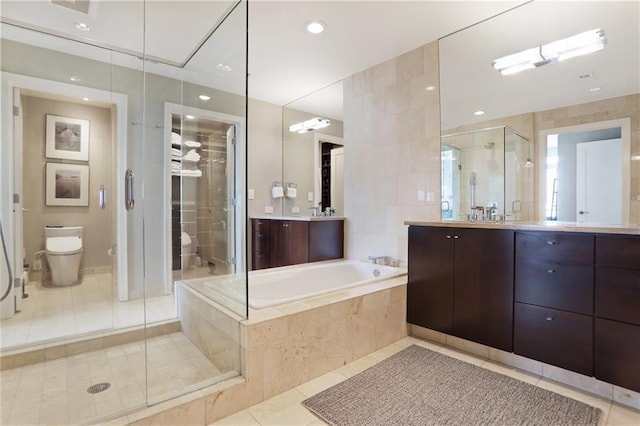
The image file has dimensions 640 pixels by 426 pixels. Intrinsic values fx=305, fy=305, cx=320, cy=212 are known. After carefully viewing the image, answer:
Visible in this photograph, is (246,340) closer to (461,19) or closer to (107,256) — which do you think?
(107,256)

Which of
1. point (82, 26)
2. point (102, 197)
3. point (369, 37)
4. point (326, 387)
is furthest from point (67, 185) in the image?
point (369, 37)

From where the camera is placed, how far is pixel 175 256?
3242 mm

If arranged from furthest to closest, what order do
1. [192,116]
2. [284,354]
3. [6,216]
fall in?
[192,116] < [6,216] < [284,354]

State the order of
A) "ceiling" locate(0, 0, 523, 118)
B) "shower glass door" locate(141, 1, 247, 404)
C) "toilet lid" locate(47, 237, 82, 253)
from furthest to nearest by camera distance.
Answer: "toilet lid" locate(47, 237, 82, 253), "ceiling" locate(0, 0, 523, 118), "shower glass door" locate(141, 1, 247, 404)

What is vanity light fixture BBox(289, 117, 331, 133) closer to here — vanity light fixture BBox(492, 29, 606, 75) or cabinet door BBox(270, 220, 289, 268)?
cabinet door BBox(270, 220, 289, 268)

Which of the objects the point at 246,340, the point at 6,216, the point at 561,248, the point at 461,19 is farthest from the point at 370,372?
the point at 6,216

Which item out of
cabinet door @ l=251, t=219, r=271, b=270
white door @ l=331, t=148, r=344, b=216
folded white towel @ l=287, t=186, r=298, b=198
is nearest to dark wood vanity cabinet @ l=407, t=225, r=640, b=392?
white door @ l=331, t=148, r=344, b=216

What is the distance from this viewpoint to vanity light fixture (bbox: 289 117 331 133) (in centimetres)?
417

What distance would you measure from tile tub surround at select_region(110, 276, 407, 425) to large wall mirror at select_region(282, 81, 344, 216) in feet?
6.05

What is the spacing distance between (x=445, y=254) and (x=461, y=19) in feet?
5.89

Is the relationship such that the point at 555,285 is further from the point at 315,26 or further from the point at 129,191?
the point at 129,191

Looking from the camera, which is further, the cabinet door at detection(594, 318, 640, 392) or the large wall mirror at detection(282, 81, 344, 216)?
the large wall mirror at detection(282, 81, 344, 216)

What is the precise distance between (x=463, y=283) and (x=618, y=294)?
30.5 inches

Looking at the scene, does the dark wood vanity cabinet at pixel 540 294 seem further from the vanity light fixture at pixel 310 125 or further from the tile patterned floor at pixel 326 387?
the vanity light fixture at pixel 310 125
